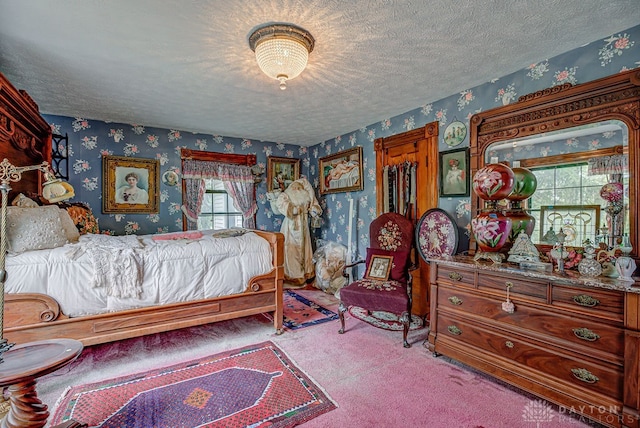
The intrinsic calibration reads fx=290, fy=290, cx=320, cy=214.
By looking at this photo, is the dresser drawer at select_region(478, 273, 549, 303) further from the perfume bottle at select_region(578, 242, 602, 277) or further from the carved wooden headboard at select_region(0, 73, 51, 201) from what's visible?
the carved wooden headboard at select_region(0, 73, 51, 201)

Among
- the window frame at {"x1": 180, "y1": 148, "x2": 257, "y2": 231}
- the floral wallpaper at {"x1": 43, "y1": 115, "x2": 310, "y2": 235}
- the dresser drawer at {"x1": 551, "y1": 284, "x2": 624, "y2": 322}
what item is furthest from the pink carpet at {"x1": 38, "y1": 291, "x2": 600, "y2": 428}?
the window frame at {"x1": 180, "y1": 148, "x2": 257, "y2": 231}

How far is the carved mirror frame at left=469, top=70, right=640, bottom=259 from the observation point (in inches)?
77.0

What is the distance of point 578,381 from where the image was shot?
1.72 metres

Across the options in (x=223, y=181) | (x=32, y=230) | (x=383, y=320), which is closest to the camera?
(x=32, y=230)

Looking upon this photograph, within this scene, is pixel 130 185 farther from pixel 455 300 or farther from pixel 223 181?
pixel 455 300

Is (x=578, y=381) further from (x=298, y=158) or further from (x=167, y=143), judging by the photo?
(x=167, y=143)

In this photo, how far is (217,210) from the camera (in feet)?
16.1

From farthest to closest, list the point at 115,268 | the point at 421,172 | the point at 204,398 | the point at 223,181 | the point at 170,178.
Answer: the point at 223,181 → the point at 170,178 → the point at 421,172 → the point at 115,268 → the point at 204,398

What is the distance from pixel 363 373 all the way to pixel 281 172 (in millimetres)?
3793

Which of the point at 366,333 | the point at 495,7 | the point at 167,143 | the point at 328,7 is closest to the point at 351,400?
the point at 366,333

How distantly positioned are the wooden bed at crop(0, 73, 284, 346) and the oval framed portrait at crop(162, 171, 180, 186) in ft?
4.37

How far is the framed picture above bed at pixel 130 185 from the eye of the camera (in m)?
4.00

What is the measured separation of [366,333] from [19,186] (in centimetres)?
366

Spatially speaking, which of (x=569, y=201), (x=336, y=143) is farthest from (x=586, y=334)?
(x=336, y=143)
